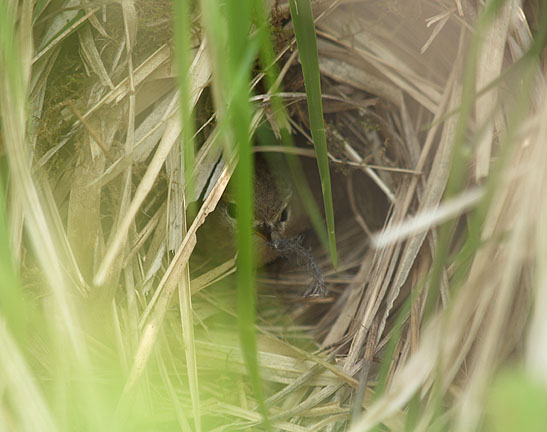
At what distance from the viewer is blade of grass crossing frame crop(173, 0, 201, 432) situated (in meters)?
1.06

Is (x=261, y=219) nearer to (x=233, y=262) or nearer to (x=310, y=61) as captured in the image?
(x=233, y=262)

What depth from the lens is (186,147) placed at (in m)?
1.14

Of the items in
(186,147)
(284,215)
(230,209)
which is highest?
(186,147)

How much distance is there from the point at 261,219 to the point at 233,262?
404 millimetres

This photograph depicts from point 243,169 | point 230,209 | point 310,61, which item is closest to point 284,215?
point 230,209

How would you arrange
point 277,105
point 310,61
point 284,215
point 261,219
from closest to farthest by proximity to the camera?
point 310,61
point 277,105
point 261,219
point 284,215

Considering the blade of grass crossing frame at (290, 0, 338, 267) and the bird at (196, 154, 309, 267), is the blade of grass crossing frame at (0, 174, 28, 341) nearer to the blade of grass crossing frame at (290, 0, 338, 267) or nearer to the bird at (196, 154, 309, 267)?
the blade of grass crossing frame at (290, 0, 338, 267)

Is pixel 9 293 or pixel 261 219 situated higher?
pixel 9 293

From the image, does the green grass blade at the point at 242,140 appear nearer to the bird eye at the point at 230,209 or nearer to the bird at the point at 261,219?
the bird at the point at 261,219

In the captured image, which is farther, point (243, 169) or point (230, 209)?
point (230, 209)

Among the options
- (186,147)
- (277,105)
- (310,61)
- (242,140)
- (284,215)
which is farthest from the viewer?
(284,215)

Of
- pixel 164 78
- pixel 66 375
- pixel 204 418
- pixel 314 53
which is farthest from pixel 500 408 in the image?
pixel 164 78

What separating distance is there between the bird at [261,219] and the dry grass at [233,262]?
0.78 ft

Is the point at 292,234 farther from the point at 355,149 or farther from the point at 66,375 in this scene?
the point at 66,375
